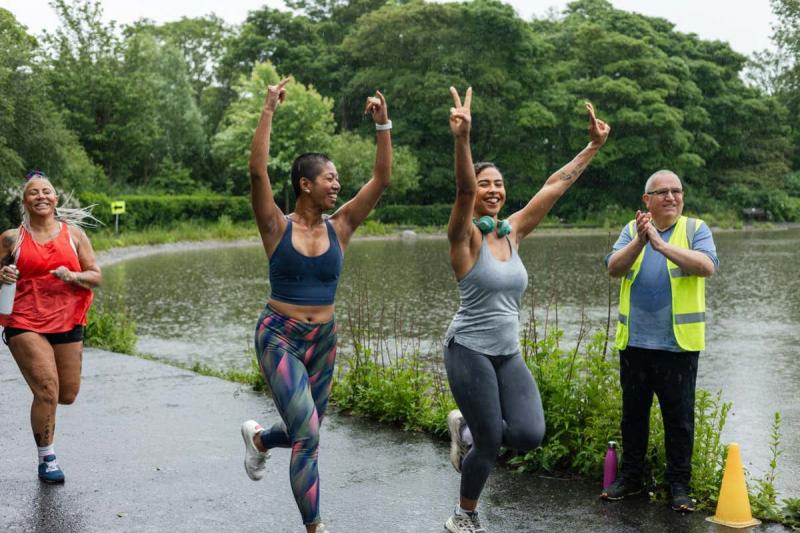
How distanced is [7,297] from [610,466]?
383 cm

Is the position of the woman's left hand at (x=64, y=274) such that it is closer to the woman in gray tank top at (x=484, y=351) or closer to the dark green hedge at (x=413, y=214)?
the woman in gray tank top at (x=484, y=351)

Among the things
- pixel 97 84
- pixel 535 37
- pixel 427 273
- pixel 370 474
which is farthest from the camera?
pixel 535 37

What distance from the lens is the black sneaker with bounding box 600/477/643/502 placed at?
5355 mm

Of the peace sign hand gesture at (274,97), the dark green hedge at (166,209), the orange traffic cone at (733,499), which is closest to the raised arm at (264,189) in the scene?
the peace sign hand gesture at (274,97)

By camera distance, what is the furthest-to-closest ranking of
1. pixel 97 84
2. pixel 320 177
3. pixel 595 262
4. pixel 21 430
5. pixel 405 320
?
1. pixel 97 84
2. pixel 595 262
3. pixel 405 320
4. pixel 21 430
5. pixel 320 177

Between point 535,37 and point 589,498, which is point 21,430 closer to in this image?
point 589,498

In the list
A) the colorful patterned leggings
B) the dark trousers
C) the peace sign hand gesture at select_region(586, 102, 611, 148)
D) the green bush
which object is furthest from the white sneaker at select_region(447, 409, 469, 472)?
the green bush

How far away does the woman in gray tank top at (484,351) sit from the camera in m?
4.66

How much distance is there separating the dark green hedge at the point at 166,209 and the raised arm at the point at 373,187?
31715mm

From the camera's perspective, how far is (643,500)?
5367 millimetres

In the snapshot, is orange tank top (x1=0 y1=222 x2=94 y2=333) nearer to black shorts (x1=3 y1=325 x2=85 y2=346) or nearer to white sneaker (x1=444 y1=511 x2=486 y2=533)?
black shorts (x1=3 y1=325 x2=85 y2=346)

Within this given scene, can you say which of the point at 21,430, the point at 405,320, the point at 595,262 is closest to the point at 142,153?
the point at 595,262

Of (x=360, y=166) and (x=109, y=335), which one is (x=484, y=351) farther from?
(x=360, y=166)

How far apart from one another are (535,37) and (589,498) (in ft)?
182
